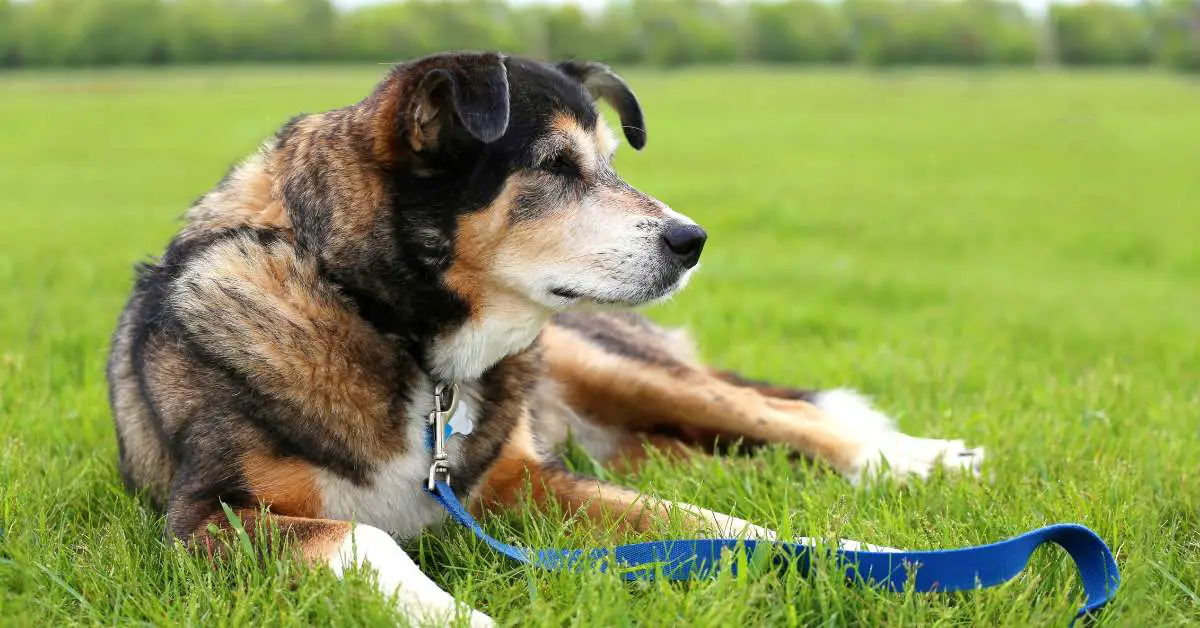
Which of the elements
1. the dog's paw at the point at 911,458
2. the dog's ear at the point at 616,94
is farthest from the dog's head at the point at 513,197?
the dog's paw at the point at 911,458

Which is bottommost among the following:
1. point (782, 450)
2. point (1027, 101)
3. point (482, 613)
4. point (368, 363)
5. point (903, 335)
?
point (1027, 101)

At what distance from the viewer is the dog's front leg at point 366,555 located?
275 cm

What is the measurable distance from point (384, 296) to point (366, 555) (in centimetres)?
83

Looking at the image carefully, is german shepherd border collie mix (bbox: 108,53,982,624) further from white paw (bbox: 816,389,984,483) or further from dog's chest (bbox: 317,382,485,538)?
white paw (bbox: 816,389,984,483)

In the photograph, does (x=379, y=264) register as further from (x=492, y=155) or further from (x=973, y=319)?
(x=973, y=319)

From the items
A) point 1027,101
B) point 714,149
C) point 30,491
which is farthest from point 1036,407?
point 1027,101

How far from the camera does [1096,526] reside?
340 cm

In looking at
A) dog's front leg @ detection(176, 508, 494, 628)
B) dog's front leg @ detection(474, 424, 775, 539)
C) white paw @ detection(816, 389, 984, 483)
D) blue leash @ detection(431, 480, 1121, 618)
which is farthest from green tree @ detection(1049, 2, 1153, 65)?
dog's front leg @ detection(176, 508, 494, 628)

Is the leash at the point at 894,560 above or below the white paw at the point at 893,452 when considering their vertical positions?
above

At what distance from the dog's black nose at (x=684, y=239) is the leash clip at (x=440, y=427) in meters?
0.85

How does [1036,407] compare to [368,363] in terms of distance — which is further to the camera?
[1036,407]

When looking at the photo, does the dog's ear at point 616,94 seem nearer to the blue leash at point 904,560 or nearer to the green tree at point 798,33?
the blue leash at point 904,560

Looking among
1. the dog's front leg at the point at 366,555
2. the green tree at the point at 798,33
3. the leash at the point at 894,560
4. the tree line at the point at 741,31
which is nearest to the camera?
the dog's front leg at the point at 366,555

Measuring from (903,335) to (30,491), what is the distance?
19.1ft
